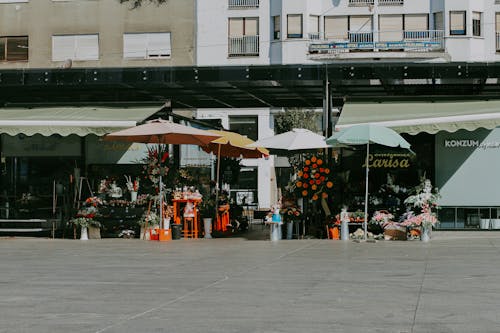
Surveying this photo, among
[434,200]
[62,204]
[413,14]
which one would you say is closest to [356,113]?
[434,200]

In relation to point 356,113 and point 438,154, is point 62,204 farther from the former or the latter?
point 438,154

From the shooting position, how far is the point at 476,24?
51594mm

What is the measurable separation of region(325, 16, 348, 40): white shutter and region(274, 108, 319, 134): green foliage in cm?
476

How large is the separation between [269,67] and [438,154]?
440 cm

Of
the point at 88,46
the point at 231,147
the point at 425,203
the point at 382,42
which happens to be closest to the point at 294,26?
the point at 382,42

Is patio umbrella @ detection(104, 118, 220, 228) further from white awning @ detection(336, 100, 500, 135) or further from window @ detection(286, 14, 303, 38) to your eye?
window @ detection(286, 14, 303, 38)

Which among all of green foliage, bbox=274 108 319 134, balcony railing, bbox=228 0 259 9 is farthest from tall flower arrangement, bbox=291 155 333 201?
balcony railing, bbox=228 0 259 9

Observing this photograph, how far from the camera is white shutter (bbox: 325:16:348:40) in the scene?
2071 inches

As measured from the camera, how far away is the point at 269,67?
70.7ft

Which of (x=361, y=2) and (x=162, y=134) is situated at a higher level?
(x=361, y=2)

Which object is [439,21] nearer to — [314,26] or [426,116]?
[314,26]


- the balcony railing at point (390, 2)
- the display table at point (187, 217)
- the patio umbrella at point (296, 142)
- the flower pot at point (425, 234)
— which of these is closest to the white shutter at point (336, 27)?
the balcony railing at point (390, 2)

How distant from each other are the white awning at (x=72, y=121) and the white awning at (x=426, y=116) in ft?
16.2

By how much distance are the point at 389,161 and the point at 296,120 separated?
28.4 meters
